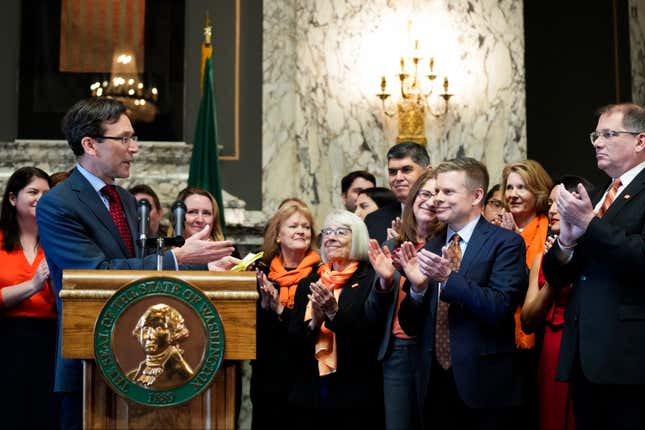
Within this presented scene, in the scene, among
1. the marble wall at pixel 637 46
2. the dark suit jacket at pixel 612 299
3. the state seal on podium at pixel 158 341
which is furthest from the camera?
the marble wall at pixel 637 46

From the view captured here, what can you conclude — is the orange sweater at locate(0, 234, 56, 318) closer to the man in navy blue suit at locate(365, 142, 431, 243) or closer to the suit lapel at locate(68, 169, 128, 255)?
the suit lapel at locate(68, 169, 128, 255)

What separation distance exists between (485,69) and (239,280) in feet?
17.0

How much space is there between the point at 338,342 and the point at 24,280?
5.28 ft

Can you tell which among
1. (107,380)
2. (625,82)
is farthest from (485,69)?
(107,380)

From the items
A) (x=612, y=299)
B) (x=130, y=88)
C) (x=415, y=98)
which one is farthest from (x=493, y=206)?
(x=130, y=88)

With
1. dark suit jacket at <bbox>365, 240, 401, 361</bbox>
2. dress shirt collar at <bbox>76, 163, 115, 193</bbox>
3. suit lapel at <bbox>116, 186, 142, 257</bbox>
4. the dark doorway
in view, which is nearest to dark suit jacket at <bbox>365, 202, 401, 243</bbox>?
dark suit jacket at <bbox>365, 240, 401, 361</bbox>

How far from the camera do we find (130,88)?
7652 mm

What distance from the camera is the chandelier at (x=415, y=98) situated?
754 centimetres

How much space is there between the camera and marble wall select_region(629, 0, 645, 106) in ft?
28.7

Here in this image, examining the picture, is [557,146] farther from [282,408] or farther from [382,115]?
[282,408]

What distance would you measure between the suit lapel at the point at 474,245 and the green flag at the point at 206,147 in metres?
3.02

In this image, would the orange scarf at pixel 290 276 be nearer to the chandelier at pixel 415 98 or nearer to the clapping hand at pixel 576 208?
the clapping hand at pixel 576 208

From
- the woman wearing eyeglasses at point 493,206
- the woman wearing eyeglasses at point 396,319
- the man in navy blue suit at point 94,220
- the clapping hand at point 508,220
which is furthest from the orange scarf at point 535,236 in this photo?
the man in navy blue suit at point 94,220

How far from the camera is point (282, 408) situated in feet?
16.9
